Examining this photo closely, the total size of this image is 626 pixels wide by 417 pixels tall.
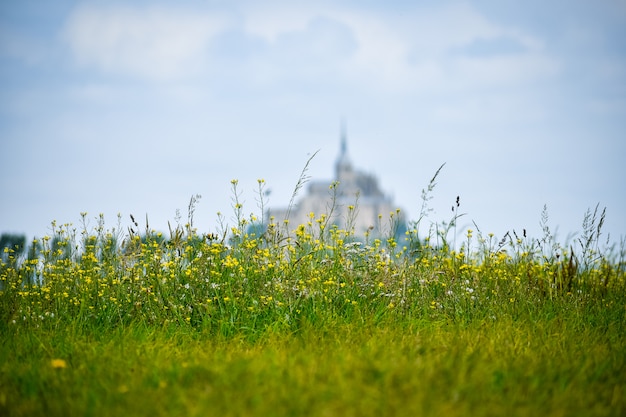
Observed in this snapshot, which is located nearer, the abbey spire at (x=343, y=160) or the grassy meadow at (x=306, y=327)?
the grassy meadow at (x=306, y=327)

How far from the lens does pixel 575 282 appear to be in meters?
6.88

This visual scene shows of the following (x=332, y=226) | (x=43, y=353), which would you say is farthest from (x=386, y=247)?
(x=43, y=353)

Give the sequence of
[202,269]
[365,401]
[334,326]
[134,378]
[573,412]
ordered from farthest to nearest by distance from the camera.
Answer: [202,269] → [334,326] → [134,378] → [573,412] → [365,401]

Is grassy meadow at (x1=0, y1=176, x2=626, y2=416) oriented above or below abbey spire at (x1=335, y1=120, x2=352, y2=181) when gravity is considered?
below

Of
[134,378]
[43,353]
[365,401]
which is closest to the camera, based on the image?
[365,401]

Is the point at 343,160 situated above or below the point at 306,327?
above

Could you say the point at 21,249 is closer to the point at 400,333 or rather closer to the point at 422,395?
the point at 400,333

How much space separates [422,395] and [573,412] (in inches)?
33.4

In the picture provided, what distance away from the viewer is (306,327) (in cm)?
521

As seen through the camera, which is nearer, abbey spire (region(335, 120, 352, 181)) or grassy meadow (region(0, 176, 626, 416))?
grassy meadow (region(0, 176, 626, 416))

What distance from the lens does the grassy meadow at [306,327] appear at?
3330mm

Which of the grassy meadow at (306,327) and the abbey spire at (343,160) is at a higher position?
the abbey spire at (343,160)

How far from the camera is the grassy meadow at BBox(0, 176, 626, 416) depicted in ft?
10.9

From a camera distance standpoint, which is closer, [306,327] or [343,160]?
[306,327]
